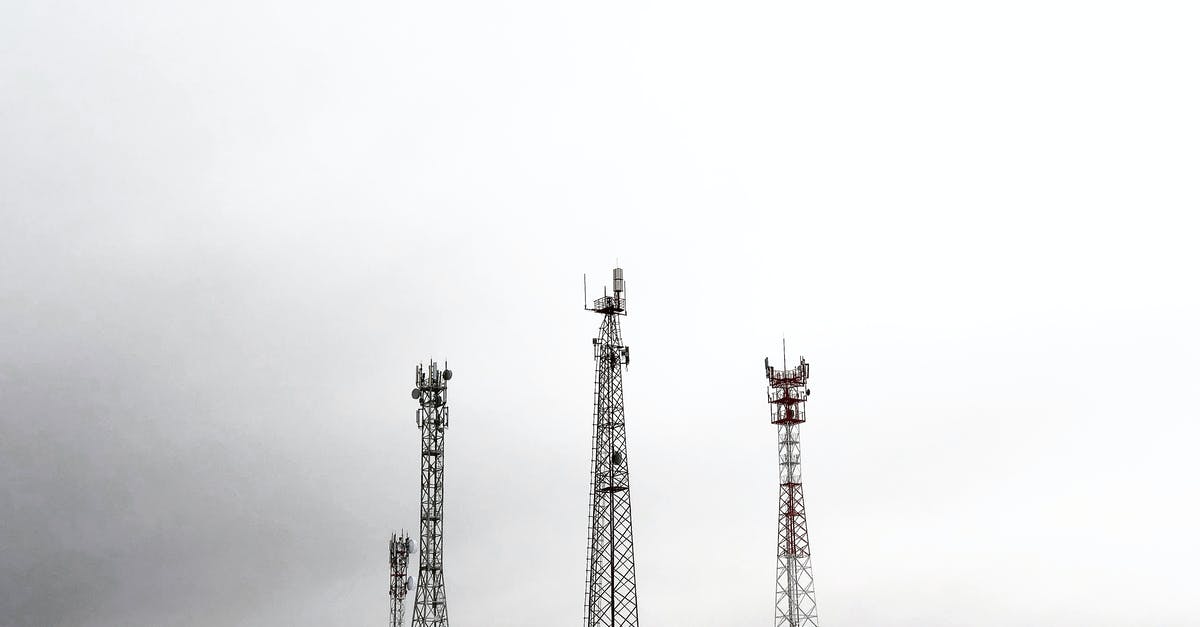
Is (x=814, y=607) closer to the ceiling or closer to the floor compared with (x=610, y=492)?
closer to the floor

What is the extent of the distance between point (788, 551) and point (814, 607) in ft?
13.1

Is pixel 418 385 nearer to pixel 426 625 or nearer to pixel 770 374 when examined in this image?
pixel 426 625

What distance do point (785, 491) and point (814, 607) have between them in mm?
7883

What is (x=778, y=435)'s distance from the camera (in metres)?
83.6

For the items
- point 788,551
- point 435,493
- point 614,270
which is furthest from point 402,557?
point 614,270

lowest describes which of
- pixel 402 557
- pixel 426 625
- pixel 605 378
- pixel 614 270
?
pixel 426 625

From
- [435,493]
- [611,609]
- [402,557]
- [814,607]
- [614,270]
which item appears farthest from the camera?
[402,557]

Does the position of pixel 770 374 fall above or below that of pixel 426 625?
above

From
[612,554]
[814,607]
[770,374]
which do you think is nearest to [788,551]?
[814,607]

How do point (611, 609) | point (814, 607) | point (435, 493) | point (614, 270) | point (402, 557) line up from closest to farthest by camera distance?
point (611, 609) < point (614, 270) < point (435, 493) < point (814, 607) < point (402, 557)

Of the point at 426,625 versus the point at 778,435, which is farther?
the point at 778,435

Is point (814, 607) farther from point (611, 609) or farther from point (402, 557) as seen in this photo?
point (402, 557)

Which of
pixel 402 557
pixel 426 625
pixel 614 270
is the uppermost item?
pixel 614 270

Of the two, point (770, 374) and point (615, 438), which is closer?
point (615, 438)
